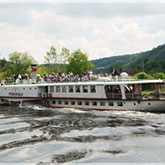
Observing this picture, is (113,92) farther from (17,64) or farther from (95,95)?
(17,64)

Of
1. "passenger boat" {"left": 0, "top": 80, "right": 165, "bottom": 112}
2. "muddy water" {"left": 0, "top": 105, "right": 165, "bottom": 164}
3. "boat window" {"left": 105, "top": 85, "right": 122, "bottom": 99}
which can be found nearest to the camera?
"muddy water" {"left": 0, "top": 105, "right": 165, "bottom": 164}

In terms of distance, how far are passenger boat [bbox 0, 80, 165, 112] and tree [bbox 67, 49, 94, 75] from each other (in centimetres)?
3868

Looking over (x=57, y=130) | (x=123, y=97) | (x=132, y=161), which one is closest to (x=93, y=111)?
(x=123, y=97)

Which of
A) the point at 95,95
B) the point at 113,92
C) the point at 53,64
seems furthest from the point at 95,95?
the point at 53,64

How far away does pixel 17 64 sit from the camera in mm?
76312

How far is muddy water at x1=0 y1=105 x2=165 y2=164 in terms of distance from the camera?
490 inches

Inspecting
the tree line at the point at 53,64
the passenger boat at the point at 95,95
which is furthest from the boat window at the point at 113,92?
the tree line at the point at 53,64

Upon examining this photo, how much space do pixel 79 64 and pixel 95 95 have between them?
4563 centimetres

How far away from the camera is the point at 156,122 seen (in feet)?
65.5

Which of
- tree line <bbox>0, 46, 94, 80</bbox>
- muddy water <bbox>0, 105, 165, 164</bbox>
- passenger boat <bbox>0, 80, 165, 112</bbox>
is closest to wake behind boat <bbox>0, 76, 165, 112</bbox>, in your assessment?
passenger boat <bbox>0, 80, 165, 112</bbox>

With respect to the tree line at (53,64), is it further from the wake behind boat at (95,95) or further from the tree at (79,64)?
the wake behind boat at (95,95)

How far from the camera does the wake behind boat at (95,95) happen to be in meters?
24.5

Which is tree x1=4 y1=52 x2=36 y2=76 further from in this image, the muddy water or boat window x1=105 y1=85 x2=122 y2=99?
the muddy water

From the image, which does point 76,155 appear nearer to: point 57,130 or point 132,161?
point 132,161
